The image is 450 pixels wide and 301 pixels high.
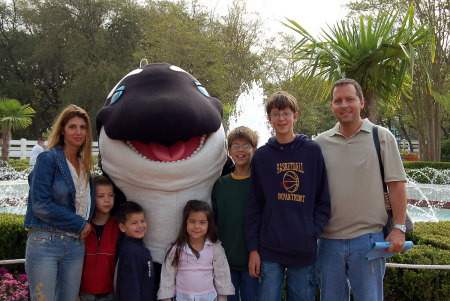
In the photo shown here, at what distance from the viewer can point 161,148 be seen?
2.90m

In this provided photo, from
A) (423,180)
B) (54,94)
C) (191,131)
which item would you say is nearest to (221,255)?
(191,131)

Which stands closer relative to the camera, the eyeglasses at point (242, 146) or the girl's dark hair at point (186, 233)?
the girl's dark hair at point (186, 233)

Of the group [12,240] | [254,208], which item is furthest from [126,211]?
[12,240]

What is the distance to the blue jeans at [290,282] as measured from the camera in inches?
98.8

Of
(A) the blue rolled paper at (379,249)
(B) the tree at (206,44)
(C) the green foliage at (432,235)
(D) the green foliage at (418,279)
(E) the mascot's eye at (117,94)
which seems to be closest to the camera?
(A) the blue rolled paper at (379,249)

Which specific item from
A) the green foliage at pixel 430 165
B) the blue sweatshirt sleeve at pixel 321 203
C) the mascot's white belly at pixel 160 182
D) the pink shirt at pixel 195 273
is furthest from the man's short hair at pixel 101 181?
the green foliage at pixel 430 165

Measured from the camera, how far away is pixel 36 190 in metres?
2.60

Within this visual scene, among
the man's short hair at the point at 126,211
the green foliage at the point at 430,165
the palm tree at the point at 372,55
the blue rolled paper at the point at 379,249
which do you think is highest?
the palm tree at the point at 372,55

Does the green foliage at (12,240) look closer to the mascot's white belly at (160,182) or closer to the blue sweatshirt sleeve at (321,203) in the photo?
the mascot's white belly at (160,182)

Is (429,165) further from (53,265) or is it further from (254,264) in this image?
(53,265)

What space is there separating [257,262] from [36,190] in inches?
59.3

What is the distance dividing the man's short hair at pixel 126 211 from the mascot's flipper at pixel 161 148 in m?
0.12

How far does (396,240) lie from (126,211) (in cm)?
177

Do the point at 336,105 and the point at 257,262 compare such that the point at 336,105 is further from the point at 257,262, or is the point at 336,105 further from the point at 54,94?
the point at 54,94
